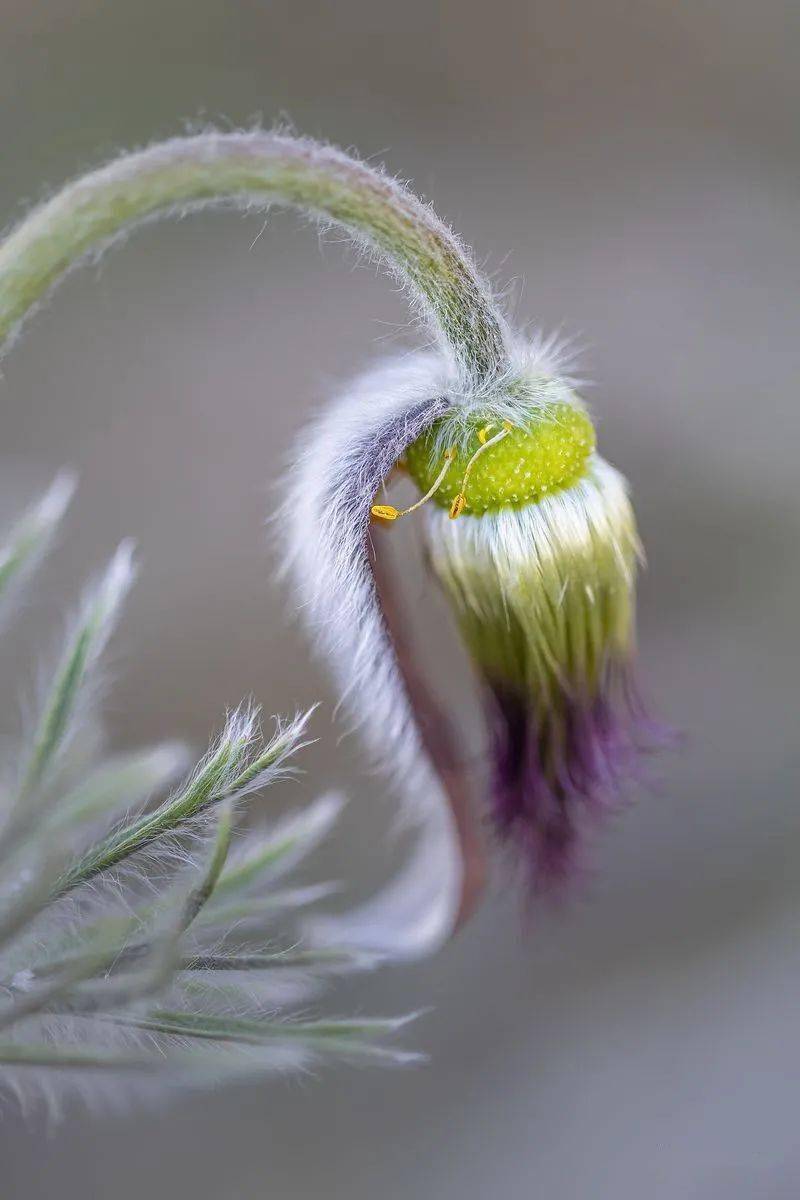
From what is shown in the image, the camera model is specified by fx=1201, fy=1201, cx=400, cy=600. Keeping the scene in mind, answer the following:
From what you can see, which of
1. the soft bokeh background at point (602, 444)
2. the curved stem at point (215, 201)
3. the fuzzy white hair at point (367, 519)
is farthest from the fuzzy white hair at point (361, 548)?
the soft bokeh background at point (602, 444)

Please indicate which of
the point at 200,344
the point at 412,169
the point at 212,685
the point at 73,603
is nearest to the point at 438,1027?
the point at 212,685

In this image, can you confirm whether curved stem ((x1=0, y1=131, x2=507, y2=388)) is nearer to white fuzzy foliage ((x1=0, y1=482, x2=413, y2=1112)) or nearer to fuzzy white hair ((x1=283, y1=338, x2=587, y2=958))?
fuzzy white hair ((x1=283, y1=338, x2=587, y2=958))

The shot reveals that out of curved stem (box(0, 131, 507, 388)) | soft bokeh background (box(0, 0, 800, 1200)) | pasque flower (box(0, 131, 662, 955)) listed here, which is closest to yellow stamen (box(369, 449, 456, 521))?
pasque flower (box(0, 131, 662, 955))

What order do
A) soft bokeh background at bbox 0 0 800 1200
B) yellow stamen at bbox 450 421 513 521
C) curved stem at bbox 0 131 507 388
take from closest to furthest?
curved stem at bbox 0 131 507 388
yellow stamen at bbox 450 421 513 521
soft bokeh background at bbox 0 0 800 1200

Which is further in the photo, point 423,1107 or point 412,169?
point 412,169

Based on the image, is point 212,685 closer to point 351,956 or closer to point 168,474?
point 168,474

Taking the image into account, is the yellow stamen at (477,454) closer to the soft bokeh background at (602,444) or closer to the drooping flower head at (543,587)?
the drooping flower head at (543,587)

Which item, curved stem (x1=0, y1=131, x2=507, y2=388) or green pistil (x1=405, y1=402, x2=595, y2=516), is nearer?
curved stem (x1=0, y1=131, x2=507, y2=388)
